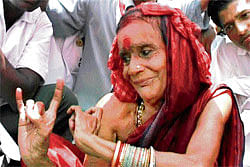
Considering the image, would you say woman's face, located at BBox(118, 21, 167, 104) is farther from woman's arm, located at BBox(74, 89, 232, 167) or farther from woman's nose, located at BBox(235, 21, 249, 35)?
woman's nose, located at BBox(235, 21, 249, 35)

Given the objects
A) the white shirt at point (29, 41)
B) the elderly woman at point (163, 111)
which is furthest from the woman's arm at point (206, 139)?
the white shirt at point (29, 41)

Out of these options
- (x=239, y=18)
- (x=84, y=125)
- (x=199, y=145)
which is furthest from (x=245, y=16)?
(x=84, y=125)

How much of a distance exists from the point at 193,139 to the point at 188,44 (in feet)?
1.32

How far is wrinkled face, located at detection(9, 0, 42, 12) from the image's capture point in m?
2.13

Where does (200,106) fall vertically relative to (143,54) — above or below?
below

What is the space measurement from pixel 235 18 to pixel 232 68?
49cm

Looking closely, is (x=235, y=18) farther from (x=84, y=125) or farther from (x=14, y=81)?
(x=14, y=81)

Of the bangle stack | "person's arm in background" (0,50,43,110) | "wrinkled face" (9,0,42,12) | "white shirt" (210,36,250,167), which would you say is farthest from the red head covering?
"white shirt" (210,36,250,167)

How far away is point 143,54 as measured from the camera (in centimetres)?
160

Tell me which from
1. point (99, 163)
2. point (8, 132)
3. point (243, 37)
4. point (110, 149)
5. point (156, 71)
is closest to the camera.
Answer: point (110, 149)

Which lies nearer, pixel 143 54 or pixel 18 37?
pixel 143 54

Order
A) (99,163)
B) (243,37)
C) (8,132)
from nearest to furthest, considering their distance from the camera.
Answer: (99,163)
(8,132)
(243,37)

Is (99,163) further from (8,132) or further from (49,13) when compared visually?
(49,13)

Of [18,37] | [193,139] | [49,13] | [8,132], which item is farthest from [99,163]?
[49,13]
